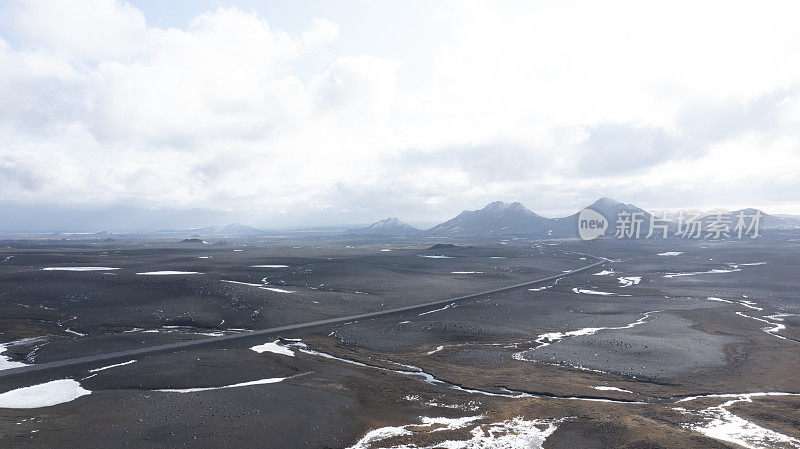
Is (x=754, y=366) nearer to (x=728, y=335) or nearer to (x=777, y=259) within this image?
(x=728, y=335)

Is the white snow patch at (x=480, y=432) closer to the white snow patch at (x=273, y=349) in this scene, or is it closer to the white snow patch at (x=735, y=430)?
the white snow patch at (x=735, y=430)

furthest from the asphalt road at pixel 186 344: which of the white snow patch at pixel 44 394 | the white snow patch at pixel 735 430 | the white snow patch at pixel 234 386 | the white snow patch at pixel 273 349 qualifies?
the white snow patch at pixel 735 430

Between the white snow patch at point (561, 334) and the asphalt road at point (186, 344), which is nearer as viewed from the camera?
the asphalt road at point (186, 344)

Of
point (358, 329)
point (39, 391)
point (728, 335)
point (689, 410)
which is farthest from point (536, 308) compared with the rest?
point (39, 391)

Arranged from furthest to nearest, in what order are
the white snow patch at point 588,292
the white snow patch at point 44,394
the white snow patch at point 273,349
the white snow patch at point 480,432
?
the white snow patch at point 588,292, the white snow patch at point 273,349, the white snow patch at point 44,394, the white snow patch at point 480,432

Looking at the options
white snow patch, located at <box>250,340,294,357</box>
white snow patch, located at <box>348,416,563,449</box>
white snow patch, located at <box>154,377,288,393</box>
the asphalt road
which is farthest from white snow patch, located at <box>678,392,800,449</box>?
the asphalt road

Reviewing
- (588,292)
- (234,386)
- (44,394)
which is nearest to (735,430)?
(234,386)

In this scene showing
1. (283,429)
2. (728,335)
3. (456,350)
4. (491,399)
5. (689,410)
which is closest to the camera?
(283,429)

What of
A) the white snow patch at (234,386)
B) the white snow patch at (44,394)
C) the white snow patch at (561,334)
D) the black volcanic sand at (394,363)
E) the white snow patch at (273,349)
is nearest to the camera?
the black volcanic sand at (394,363)
